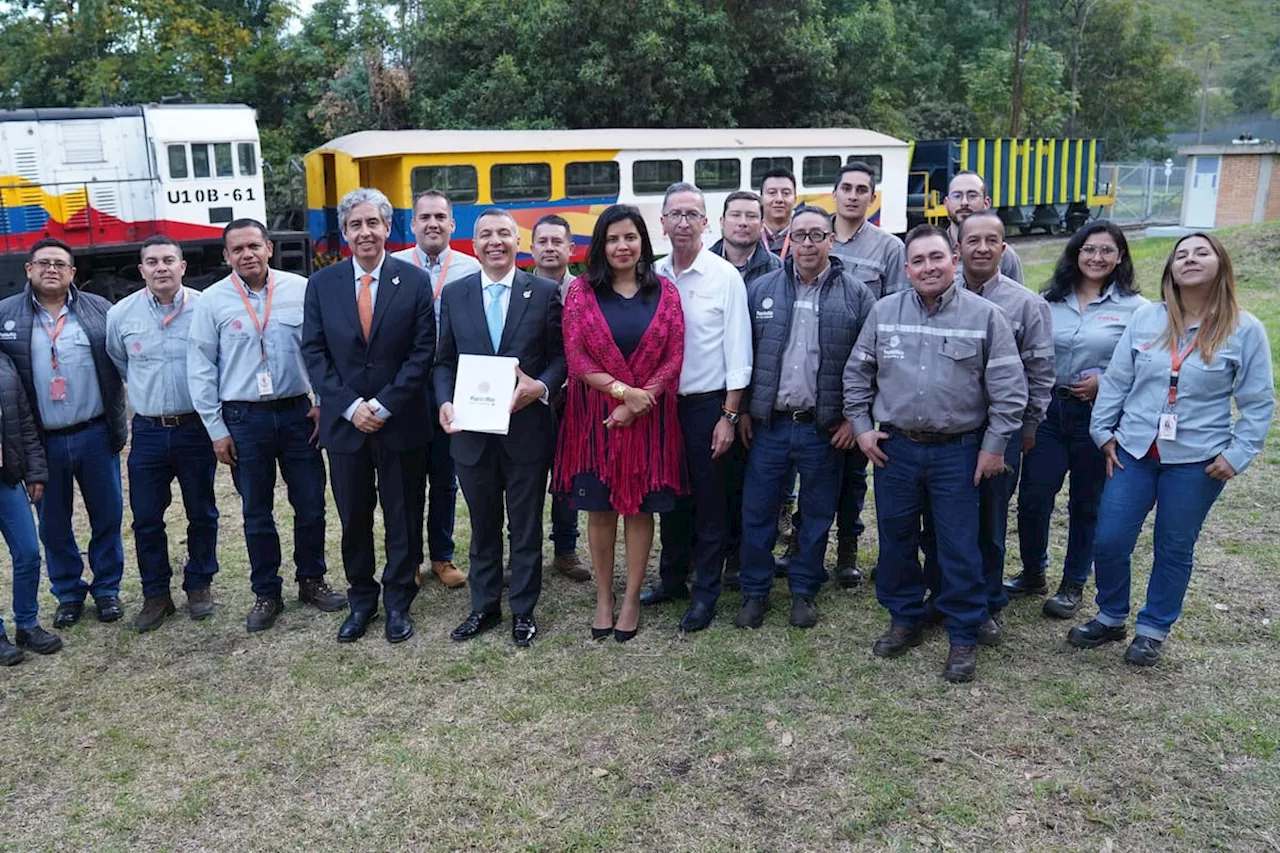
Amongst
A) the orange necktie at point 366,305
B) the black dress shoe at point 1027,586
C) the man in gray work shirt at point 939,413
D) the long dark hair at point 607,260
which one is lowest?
the black dress shoe at point 1027,586

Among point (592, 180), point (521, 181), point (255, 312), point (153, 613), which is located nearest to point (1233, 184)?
point (592, 180)

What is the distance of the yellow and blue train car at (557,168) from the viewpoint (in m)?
15.0

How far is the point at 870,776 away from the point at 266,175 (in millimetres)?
22066

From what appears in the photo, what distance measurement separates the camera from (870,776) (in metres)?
3.57

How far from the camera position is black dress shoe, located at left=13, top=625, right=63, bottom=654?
4734mm

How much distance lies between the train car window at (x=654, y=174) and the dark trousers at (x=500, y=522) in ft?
41.3

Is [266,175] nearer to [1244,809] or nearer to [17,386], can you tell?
[17,386]

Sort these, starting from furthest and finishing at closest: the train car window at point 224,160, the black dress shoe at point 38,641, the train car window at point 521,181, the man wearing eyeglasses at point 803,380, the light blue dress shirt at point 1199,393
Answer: the train car window at point 521,181, the train car window at point 224,160, the black dress shoe at point 38,641, the man wearing eyeglasses at point 803,380, the light blue dress shirt at point 1199,393

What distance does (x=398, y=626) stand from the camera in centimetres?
480

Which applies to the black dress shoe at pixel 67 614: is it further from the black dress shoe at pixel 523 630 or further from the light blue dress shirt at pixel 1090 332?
the light blue dress shirt at pixel 1090 332

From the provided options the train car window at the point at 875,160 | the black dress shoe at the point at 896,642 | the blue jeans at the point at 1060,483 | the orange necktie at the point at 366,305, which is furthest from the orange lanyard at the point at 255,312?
the train car window at the point at 875,160

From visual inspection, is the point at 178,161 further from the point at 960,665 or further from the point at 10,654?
the point at 960,665

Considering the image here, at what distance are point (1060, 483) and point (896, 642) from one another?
1.12 m

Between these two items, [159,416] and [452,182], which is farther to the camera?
[452,182]
